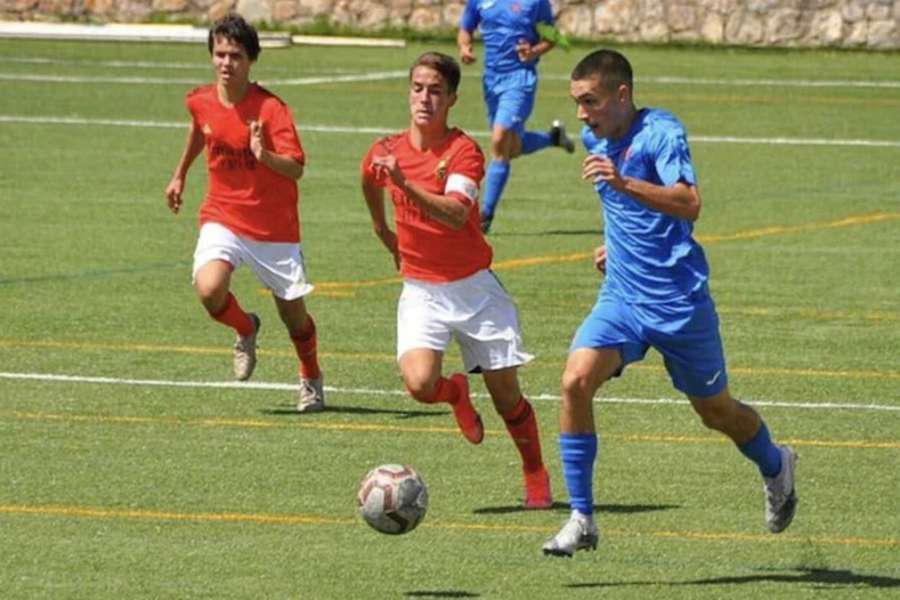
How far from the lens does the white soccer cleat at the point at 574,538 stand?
10.5 m

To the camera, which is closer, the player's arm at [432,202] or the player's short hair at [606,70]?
the player's short hair at [606,70]

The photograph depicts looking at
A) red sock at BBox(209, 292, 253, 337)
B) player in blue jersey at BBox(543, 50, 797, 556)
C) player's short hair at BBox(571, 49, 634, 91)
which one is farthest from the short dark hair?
player's short hair at BBox(571, 49, 634, 91)

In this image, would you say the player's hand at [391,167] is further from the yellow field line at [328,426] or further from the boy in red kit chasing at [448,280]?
the yellow field line at [328,426]

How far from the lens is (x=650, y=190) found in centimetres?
A: 1030

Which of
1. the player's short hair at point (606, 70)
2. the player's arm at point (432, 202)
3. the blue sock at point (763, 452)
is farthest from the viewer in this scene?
the player's arm at point (432, 202)

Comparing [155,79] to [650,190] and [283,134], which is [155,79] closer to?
[283,134]

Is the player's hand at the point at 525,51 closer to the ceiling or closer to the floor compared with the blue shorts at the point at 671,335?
closer to the floor

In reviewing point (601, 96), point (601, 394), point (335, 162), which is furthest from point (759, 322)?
point (335, 162)

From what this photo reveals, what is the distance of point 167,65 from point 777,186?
49.0ft

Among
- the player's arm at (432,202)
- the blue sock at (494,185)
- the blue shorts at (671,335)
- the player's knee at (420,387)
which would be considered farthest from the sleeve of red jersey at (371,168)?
the blue sock at (494,185)

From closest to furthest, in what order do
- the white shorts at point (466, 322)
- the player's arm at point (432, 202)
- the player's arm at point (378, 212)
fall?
the player's arm at point (432, 202), the white shorts at point (466, 322), the player's arm at point (378, 212)

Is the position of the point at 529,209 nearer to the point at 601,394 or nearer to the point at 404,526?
the point at 601,394

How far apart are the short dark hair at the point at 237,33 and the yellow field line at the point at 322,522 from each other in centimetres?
342

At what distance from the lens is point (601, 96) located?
10.6 m
